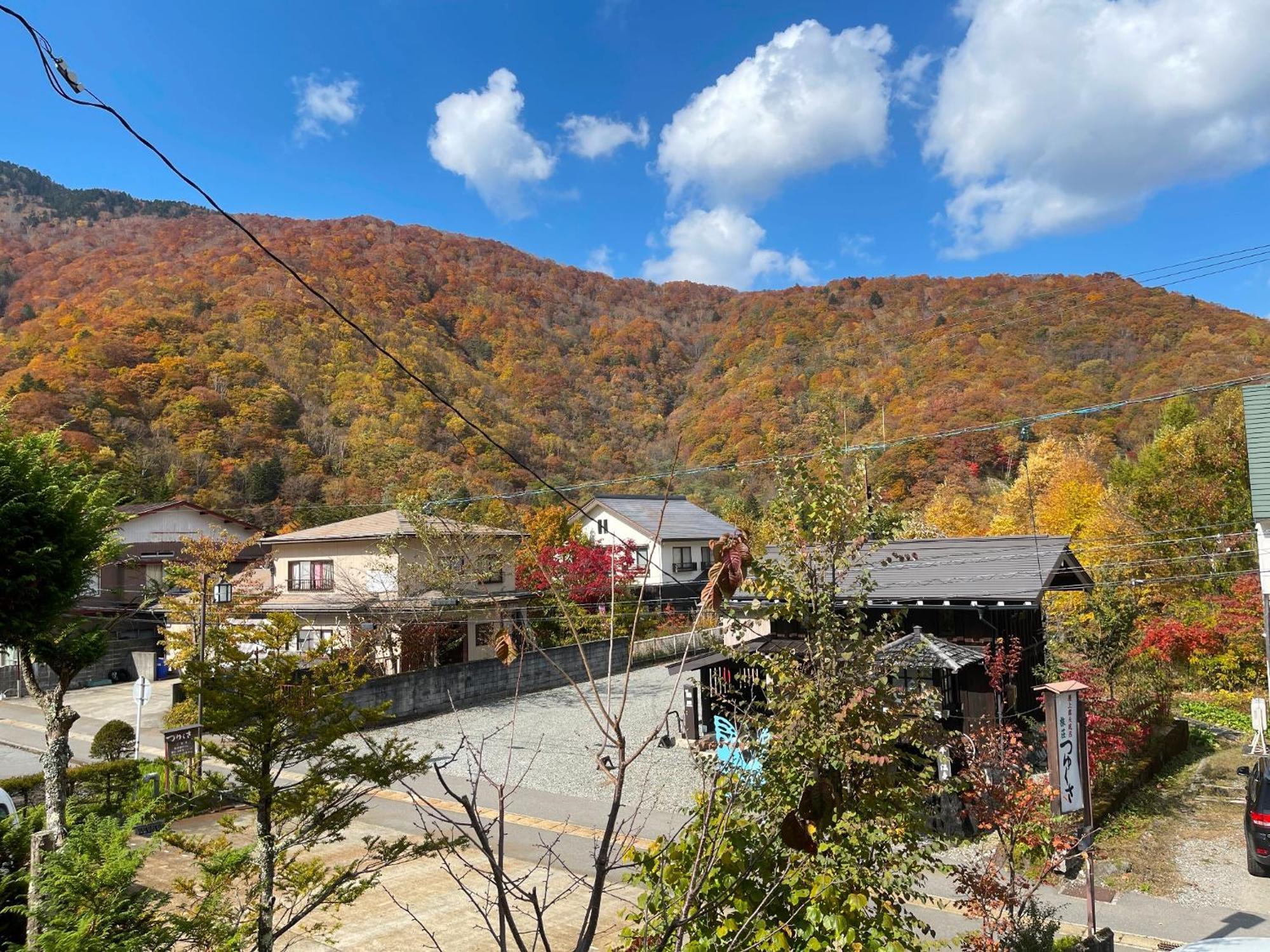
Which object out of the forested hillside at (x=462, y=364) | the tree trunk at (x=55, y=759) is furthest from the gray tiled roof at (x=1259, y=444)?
the tree trunk at (x=55, y=759)

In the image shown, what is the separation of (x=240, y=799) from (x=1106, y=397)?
3736 centimetres

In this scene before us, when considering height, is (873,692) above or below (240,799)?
above

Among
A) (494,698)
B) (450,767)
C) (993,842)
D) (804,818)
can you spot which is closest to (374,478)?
(494,698)

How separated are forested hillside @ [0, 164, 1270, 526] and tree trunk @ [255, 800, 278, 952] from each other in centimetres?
1879

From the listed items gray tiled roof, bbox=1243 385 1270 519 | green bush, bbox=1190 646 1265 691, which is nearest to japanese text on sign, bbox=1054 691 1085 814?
gray tiled roof, bbox=1243 385 1270 519

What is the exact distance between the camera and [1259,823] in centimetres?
874

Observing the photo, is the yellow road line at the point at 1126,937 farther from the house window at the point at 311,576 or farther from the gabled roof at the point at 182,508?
the gabled roof at the point at 182,508

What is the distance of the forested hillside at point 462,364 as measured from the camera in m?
37.9

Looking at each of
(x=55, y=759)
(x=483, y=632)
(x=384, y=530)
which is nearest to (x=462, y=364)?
(x=384, y=530)

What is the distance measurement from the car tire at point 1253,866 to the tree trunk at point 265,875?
10.5 metres

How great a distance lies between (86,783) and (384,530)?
40.7 feet

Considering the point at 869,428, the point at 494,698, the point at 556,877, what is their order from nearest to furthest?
the point at 556,877
the point at 494,698
the point at 869,428

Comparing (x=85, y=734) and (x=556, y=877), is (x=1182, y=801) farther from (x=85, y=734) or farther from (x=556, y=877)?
(x=85, y=734)

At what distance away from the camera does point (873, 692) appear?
574 centimetres
